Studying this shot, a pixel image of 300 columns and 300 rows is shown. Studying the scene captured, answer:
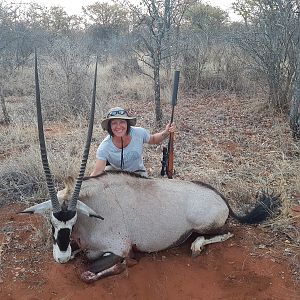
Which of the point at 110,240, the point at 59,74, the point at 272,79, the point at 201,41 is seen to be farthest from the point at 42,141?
the point at 201,41

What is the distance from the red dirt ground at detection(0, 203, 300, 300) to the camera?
329 cm

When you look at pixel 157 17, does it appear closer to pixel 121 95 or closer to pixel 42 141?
pixel 121 95

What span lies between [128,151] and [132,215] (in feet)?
2.76

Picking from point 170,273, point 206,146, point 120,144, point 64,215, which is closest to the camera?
point 64,215

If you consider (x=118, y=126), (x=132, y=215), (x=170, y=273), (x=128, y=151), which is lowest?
(x=170, y=273)

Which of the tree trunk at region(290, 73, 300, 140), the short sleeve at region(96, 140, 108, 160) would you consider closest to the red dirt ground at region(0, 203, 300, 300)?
the short sleeve at region(96, 140, 108, 160)

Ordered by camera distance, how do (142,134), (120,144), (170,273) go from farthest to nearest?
(142,134) → (120,144) → (170,273)

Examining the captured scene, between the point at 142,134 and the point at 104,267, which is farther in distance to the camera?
the point at 142,134

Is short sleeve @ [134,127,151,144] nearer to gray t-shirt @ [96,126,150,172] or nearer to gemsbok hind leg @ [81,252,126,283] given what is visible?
gray t-shirt @ [96,126,150,172]

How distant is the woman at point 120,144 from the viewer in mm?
4109

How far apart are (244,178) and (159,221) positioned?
1.97 metres

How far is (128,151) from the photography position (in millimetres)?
4281

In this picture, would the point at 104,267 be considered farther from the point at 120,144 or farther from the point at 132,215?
the point at 120,144

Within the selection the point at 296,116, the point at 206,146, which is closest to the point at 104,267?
the point at 206,146
